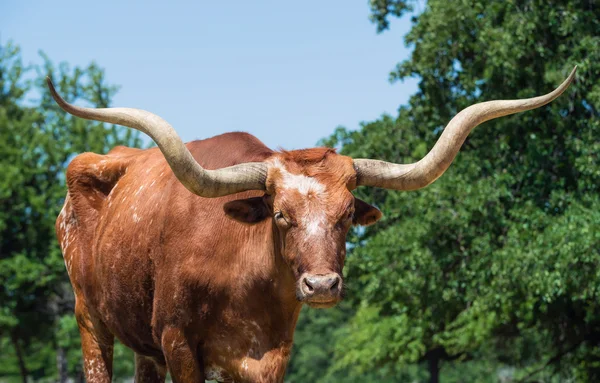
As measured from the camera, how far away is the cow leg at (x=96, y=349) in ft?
25.2

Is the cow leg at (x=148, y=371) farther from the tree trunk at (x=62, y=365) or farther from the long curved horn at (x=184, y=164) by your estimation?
the tree trunk at (x=62, y=365)

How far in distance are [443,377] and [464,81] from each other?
40421mm

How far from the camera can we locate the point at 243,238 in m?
6.00

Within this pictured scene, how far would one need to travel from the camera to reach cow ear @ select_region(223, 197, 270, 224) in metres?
5.83

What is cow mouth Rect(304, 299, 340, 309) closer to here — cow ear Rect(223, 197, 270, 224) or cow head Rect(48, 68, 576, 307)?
cow head Rect(48, 68, 576, 307)

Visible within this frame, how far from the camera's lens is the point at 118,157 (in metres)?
8.09

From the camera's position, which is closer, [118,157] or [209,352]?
[209,352]

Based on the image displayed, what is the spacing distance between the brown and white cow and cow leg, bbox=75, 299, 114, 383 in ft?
3.91

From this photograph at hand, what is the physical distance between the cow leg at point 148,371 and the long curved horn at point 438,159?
2718 mm

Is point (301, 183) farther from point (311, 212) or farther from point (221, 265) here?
point (221, 265)

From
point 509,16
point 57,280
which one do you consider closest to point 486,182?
point 509,16

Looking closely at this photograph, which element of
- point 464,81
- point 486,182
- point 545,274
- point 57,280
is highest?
point 464,81

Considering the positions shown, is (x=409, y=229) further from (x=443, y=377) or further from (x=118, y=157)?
(x=443, y=377)

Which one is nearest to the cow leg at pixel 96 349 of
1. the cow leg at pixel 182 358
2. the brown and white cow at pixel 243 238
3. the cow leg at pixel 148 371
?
the cow leg at pixel 148 371
